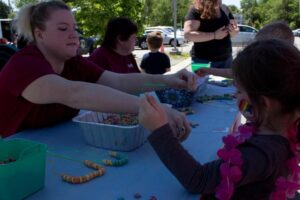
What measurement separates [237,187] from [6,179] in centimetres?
54

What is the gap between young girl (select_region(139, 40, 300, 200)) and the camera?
32.7 inches

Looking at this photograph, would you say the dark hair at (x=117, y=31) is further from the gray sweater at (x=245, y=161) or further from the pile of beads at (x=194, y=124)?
the gray sweater at (x=245, y=161)

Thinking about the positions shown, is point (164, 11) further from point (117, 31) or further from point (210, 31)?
point (117, 31)

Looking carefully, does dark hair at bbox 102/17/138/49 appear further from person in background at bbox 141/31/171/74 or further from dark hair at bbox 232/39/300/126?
dark hair at bbox 232/39/300/126

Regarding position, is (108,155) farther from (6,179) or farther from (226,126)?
(226,126)

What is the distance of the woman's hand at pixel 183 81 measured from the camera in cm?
176

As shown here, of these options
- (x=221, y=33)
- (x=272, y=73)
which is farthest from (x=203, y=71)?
(x=272, y=73)

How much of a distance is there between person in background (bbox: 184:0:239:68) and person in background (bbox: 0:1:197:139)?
1.02 meters

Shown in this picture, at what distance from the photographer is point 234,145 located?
0.89 m

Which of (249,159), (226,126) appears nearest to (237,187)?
(249,159)

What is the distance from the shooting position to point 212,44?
2799 mm

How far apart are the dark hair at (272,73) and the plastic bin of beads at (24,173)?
55 centimetres

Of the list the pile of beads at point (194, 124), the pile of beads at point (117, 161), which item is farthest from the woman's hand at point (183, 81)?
the pile of beads at point (117, 161)

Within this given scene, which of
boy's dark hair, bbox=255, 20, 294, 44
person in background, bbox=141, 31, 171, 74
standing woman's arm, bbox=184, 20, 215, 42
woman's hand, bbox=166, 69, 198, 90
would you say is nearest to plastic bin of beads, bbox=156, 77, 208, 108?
woman's hand, bbox=166, 69, 198, 90
